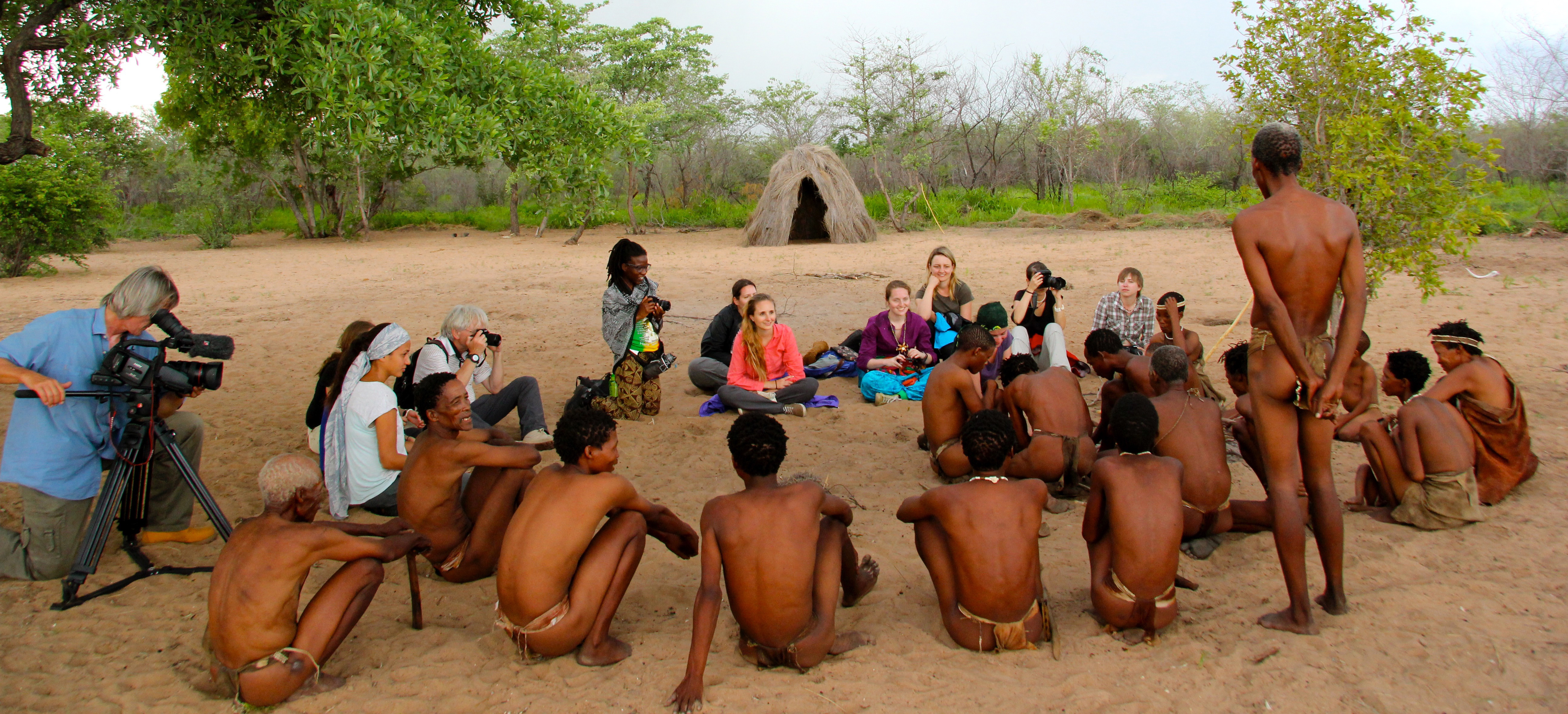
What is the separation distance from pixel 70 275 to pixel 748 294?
543 inches

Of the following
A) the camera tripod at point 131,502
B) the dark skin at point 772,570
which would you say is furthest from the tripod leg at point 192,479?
the dark skin at point 772,570

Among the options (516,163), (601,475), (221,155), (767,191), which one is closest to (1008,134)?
(767,191)

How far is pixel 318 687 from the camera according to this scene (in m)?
3.00

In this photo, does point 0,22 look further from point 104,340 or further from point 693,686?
point 693,686

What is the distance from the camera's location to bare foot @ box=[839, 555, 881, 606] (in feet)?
11.5

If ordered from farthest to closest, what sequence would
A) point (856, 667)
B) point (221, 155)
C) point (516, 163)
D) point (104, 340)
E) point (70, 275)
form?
point (221, 155), point (70, 275), point (516, 163), point (104, 340), point (856, 667)

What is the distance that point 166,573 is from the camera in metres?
3.92

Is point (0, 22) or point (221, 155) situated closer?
point (0, 22)

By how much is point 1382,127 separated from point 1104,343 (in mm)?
2354

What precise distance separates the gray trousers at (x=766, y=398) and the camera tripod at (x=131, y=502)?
3232 mm

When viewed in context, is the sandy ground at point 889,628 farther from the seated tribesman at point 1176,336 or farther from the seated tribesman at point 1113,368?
the seated tribesman at point 1176,336

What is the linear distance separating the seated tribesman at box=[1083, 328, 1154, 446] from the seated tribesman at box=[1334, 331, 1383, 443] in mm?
996

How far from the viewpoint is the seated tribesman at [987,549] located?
308 centimetres

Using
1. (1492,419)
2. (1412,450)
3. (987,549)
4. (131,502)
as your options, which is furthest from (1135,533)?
(131,502)
